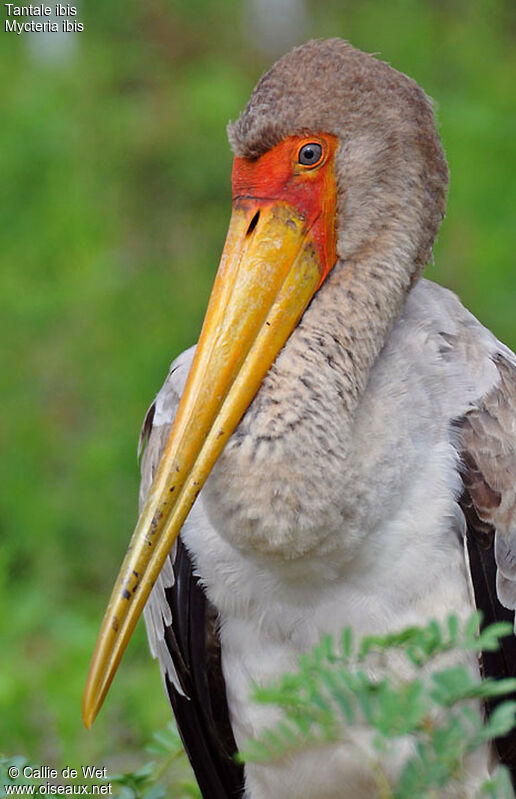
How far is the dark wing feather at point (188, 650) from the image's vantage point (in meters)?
3.42

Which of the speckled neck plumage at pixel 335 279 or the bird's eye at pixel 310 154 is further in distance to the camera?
the bird's eye at pixel 310 154

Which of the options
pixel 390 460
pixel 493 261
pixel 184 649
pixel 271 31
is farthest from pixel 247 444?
pixel 271 31

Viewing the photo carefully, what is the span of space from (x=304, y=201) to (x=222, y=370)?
0.41m

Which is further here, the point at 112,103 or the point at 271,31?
the point at 271,31

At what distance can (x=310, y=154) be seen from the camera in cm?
300

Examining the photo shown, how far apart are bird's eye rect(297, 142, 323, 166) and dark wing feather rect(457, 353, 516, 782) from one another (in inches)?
25.5

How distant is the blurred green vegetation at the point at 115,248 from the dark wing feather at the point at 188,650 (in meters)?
0.63

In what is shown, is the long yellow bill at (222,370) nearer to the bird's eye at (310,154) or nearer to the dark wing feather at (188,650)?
the bird's eye at (310,154)

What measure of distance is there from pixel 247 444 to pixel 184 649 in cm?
88

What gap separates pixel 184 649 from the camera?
354cm

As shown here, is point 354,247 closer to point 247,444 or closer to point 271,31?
point 247,444

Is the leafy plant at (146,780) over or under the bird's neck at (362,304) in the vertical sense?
under

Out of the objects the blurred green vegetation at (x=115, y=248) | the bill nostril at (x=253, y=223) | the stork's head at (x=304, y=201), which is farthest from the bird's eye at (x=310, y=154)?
the blurred green vegetation at (x=115, y=248)

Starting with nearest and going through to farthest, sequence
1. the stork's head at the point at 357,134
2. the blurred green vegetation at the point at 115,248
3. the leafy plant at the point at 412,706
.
→ the leafy plant at the point at 412,706 → the stork's head at the point at 357,134 → the blurred green vegetation at the point at 115,248
